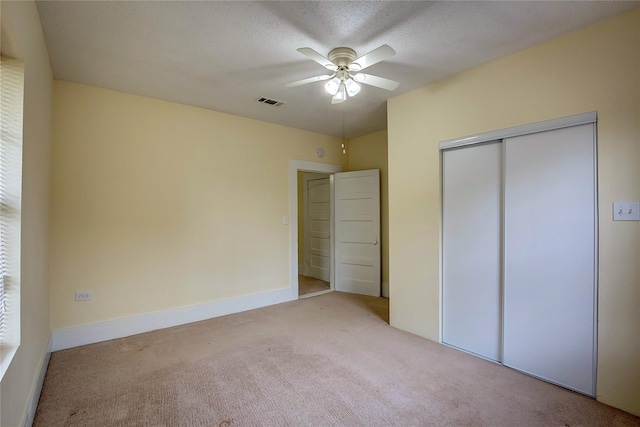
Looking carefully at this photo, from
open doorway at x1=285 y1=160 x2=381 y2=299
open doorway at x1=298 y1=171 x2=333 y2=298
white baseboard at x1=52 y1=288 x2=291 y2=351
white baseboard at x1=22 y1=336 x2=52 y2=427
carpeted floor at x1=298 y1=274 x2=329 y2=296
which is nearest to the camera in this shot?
white baseboard at x1=22 y1=336 x2=52 y2=427

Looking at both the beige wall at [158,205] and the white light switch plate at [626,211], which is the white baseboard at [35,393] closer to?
the beige wall at [158,205]

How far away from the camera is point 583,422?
1.82 meters

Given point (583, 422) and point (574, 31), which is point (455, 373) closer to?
point (583, 422)

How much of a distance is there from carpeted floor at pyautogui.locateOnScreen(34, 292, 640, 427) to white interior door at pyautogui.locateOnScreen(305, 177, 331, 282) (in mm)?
2457

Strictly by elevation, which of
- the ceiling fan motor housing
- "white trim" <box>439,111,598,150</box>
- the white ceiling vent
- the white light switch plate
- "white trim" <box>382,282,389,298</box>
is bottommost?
"white trim" <box>382,282,389,298</box>

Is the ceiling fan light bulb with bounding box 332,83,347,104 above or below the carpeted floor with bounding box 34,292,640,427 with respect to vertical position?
above

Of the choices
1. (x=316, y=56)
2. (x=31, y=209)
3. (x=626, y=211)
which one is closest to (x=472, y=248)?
(x=626, y=211)

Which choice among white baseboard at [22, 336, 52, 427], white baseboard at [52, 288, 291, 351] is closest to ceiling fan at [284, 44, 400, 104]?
white baseboard at [22, 336, 52, 427]

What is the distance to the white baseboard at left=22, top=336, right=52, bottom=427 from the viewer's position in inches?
66.3

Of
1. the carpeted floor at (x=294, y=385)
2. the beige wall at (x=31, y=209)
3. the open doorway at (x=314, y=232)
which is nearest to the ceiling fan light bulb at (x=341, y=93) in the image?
the beige wall at (x=31, y=209)

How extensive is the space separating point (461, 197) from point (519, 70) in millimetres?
1134

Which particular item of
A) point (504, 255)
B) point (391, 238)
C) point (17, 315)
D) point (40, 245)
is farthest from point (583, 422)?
point (40, 245)

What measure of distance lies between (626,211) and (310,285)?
4.24 m

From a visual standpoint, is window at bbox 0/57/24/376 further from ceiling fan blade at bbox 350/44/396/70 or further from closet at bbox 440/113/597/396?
closet at bbox 440/113/597/396
